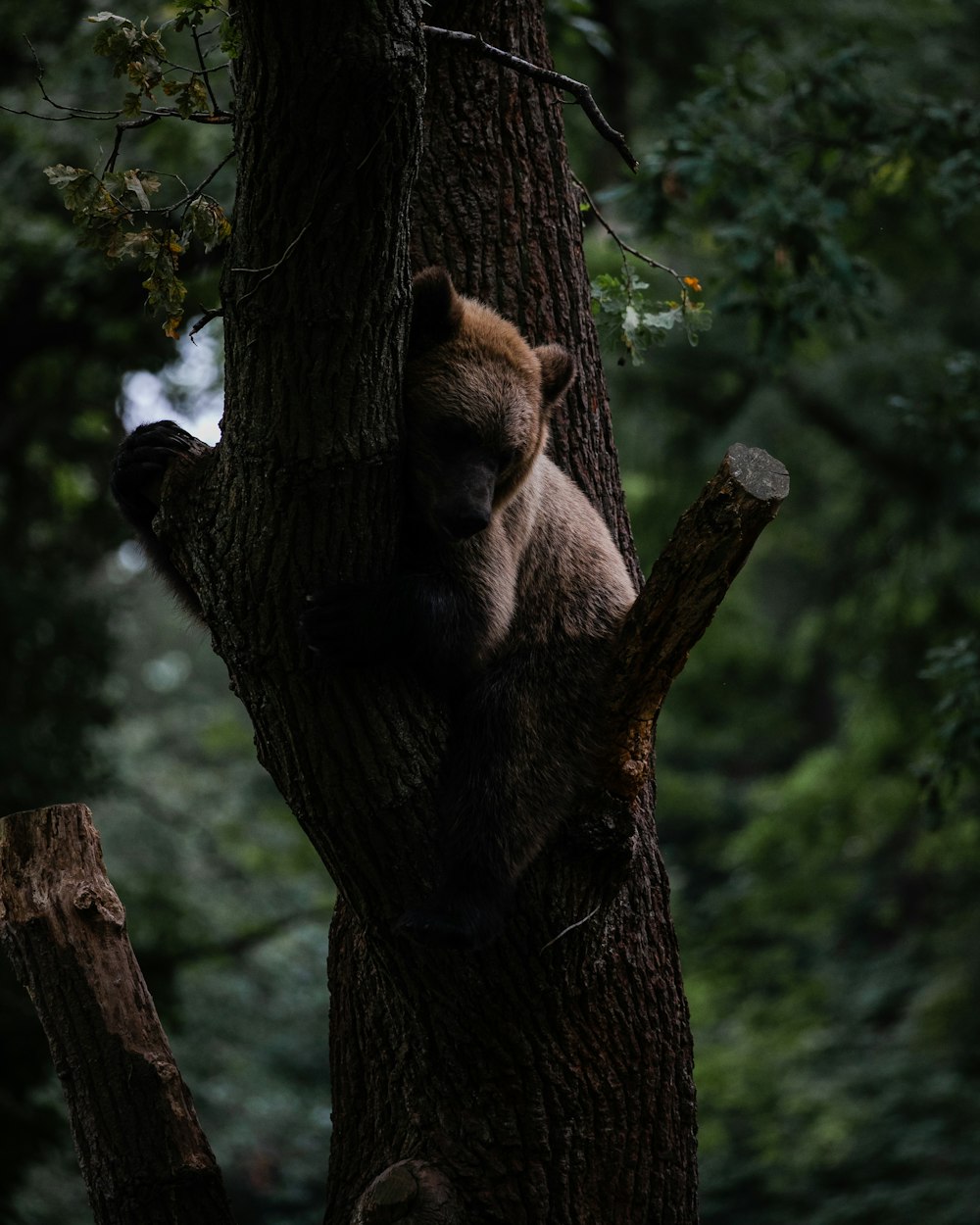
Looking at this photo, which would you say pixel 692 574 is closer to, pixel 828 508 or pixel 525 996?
pixel 525 996

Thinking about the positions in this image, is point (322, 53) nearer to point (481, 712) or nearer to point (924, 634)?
point (481, 712)

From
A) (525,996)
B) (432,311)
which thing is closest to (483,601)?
(432,311)

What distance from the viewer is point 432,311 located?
365 centimetres

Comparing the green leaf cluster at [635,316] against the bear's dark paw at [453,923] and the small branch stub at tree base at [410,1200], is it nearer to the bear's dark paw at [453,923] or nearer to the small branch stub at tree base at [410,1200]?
the bear's dark paw at [453,923]

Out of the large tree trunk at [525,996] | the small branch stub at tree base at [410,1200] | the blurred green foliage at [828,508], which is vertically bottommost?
the small branch stub at tree base at [410,1200]

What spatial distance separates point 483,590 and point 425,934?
998 mm

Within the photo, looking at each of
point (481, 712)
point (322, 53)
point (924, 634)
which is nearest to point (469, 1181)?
point (481, 712)

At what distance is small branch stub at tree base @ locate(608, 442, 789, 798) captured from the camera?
10.2 feet

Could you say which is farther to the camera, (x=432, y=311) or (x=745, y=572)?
(x=745, y=572)

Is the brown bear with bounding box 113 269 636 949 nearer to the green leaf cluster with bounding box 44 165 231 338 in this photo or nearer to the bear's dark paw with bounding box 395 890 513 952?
the bear's dark paw with bounding box 395 890 513 952

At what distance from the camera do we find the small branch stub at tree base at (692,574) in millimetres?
3096

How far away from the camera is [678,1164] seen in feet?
12.4

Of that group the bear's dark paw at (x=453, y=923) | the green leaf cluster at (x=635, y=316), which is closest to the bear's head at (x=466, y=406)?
the green leaf cluster at (x=635, y=316)

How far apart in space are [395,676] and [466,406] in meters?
0.88
